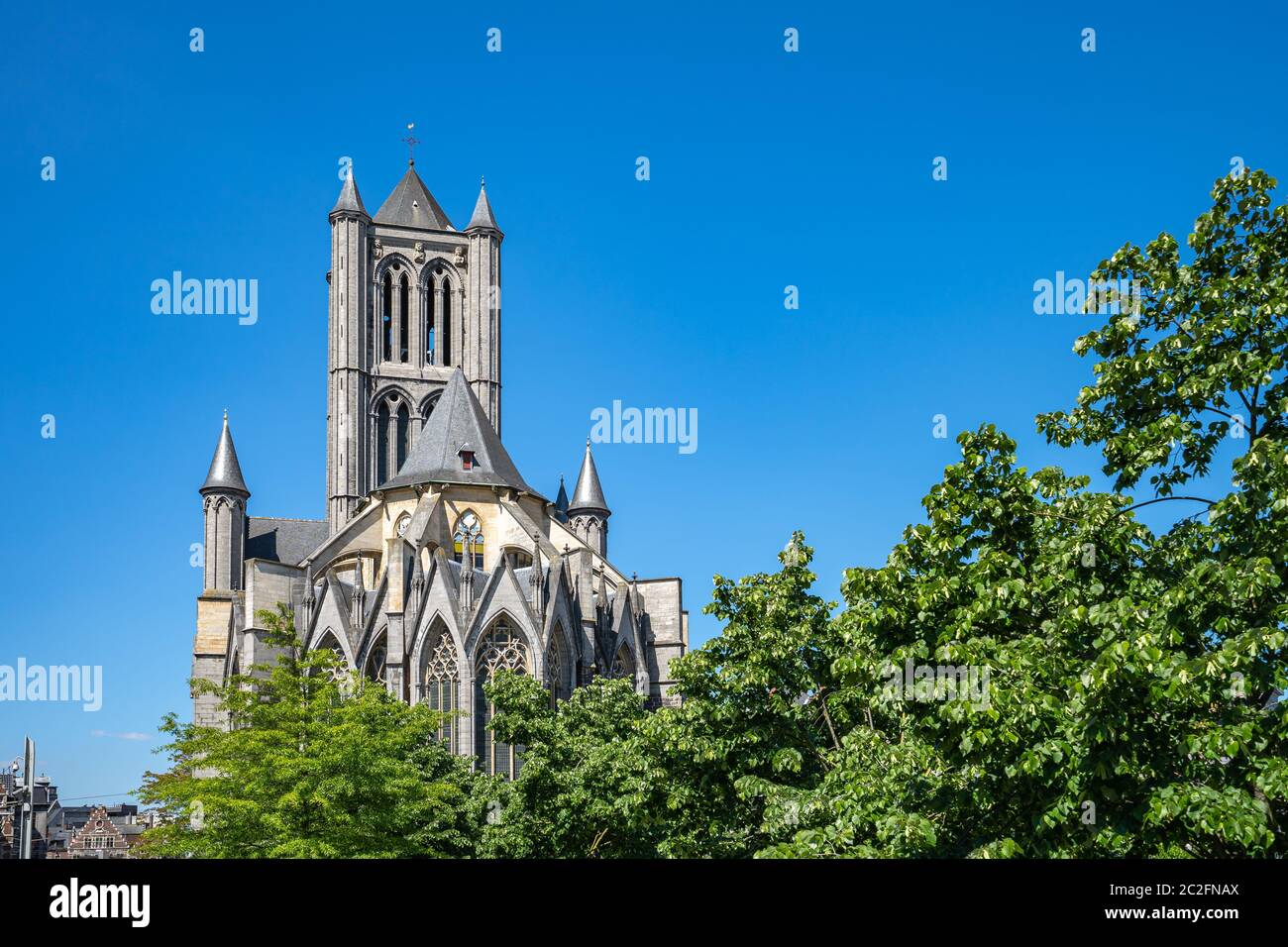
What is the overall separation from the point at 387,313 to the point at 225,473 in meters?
15.0

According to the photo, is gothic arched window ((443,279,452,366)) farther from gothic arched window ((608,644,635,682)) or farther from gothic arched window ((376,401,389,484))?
gothic arched window ((608,644,635,682))

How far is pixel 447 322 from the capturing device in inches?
3123

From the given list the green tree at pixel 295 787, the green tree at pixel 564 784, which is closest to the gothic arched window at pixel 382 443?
the green tree at pixel 564 784

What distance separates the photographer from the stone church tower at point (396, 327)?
7444cm

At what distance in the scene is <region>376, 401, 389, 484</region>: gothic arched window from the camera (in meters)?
74.9

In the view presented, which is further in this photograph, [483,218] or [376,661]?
[483,218]

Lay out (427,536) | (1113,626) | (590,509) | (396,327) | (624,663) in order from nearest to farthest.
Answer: (1113,626), (427,536), (624,663), (590,509), (396,327)

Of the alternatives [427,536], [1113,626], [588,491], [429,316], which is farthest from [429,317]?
[1113,626]

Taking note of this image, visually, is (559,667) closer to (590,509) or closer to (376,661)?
(376,661)

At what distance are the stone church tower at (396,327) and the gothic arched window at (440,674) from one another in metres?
24.8

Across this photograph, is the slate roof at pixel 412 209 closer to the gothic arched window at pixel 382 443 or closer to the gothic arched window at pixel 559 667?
the gothic arched window at pixel 382 443

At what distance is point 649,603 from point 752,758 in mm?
37354
